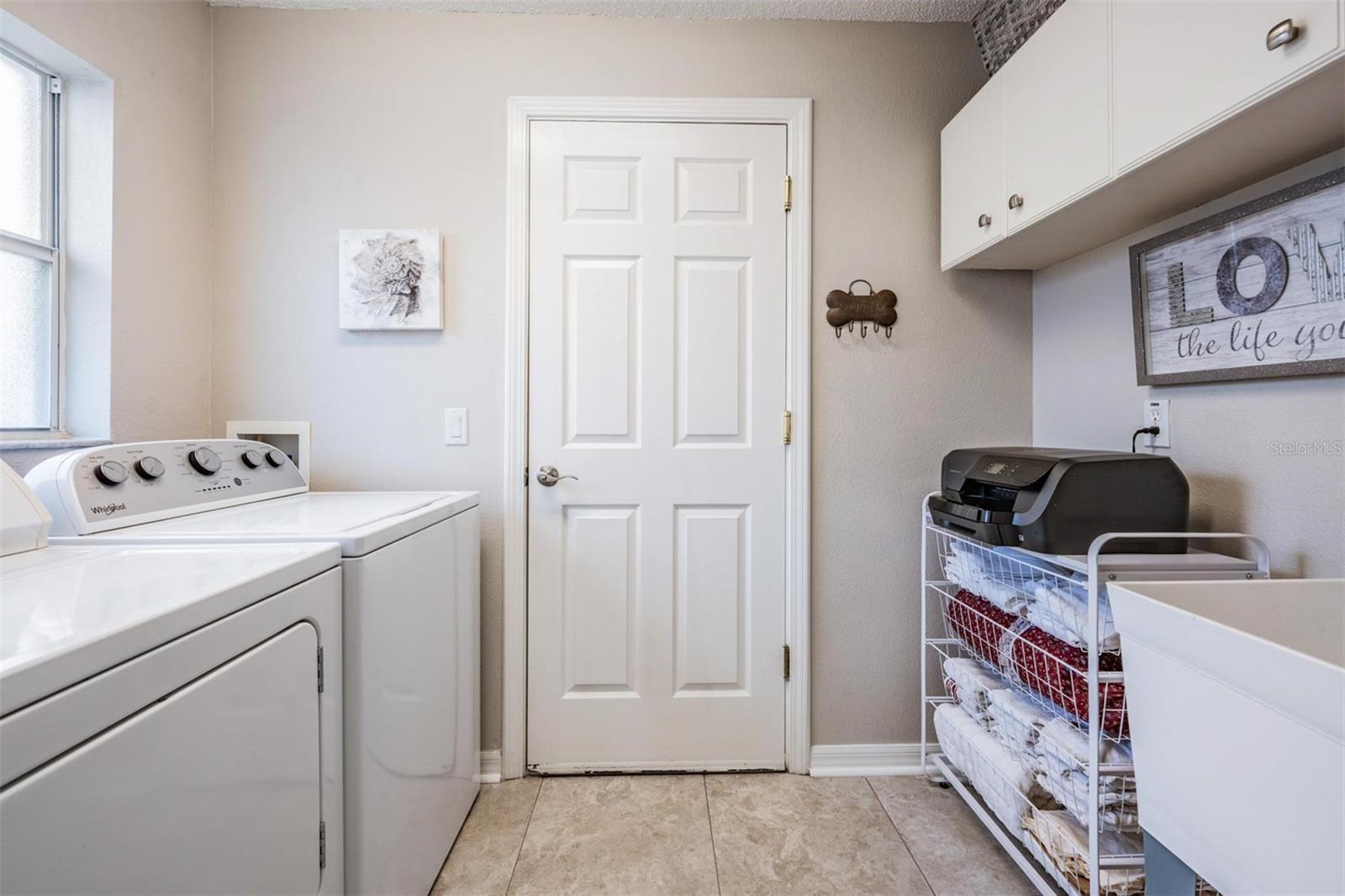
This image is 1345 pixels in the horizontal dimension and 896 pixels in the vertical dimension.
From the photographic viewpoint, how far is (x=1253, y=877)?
27.0 inches

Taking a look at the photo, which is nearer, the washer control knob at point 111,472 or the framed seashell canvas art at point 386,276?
the washer control knob at point 111,472

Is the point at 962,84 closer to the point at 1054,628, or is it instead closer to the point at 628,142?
the point at 628,142

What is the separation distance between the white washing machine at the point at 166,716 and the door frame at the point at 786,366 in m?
0.87

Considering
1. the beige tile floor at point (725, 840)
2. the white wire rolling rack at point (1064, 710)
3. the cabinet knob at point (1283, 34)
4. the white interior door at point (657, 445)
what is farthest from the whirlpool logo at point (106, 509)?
the cabinet knob at point (1283, 34)

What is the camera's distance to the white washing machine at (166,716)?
1.77ft

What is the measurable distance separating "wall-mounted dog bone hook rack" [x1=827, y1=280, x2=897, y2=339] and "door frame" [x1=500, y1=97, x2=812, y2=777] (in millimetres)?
84

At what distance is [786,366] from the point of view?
1.93 meters

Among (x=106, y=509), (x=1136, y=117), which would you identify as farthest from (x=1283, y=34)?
(x=106, y=509)

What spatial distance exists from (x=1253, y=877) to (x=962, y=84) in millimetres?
2117

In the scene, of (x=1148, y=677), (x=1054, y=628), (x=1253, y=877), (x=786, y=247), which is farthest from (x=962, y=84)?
(x=1253, y=877)

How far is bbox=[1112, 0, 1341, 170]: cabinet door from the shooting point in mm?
857

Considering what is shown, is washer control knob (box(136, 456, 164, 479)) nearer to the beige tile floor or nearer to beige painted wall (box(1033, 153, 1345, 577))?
the beige tile floor

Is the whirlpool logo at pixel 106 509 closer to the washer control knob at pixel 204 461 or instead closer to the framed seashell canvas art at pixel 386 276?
the washer control knob at pixel 204 461

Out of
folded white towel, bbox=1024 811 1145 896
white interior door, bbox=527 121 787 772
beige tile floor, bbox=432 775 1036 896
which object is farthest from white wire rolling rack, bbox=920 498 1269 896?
white interior door, bbox=527 121 787 772
